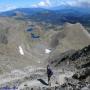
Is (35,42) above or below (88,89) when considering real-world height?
above

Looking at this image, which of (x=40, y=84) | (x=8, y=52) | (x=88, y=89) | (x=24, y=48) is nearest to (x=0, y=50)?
(x=8, y=52)

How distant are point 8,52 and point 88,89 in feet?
330

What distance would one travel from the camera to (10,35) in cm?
14788

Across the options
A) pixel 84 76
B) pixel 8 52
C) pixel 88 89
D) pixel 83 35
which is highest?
pixel 83 35

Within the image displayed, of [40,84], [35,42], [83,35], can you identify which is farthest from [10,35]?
[40,84]

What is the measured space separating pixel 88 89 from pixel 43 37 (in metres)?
159

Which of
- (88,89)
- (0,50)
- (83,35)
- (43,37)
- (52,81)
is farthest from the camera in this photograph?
(43,37)

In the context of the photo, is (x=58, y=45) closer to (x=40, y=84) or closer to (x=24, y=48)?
(x=24, y=48)

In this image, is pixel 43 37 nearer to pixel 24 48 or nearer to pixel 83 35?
pixel 83 35

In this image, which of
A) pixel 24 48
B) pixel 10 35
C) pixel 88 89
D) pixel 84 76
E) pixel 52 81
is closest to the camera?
pixel 88 89

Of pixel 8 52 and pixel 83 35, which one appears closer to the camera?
pixel 8 52

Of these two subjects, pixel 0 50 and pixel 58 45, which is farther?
pixel 58 45

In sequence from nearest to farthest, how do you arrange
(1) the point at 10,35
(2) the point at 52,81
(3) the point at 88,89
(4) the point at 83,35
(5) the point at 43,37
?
(3) the point at 88,89
(2) the point at 52,81
(1) the point at 10,35
(4) the point at 83,35
(5) the point at 43,37

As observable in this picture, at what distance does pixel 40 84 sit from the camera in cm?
3506
